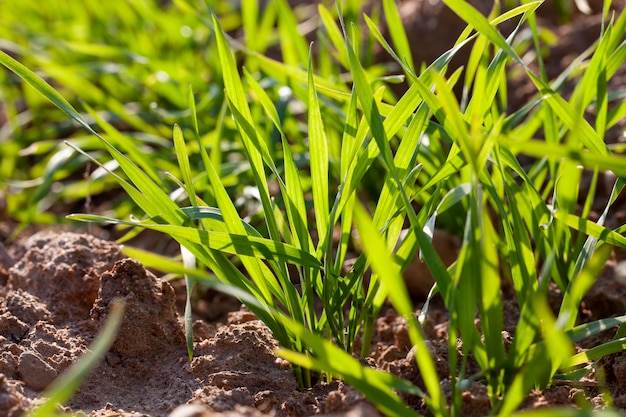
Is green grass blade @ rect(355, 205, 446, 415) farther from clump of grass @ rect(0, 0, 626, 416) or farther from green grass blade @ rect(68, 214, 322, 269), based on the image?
green grass blade @ rect(68, 214, 322, 269)

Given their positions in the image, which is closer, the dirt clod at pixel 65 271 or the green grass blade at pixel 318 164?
the green grass blade at pixel 318 164

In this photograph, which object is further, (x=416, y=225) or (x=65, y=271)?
(x=65, y=271)

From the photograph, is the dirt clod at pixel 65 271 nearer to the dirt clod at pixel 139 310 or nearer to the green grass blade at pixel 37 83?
the dirt clod at pixel 139 310

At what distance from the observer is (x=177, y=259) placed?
5.11ft

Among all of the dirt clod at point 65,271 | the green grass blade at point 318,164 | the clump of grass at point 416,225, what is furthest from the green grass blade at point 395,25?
the dirt clod at point 65,271

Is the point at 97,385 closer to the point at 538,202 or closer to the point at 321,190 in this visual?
the point at 321,190

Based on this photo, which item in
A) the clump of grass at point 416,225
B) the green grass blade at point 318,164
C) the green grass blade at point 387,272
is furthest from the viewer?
the green grass blade at point 318,164

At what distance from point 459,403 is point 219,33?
686 millimetres

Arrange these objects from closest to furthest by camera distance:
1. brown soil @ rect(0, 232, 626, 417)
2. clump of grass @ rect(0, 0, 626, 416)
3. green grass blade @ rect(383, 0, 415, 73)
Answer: clump of grass @ rect(0, 0, 626, 416) < brown soil @ rect(0, 232, 626, 417) < green grass blade @ rect(383, 0, 415, 73)

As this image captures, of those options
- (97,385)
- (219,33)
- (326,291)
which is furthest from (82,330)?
(219,33)

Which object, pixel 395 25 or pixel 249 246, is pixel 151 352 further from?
Result: pixel 395 25

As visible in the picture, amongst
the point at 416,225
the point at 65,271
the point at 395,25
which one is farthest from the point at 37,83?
the point at 395,25

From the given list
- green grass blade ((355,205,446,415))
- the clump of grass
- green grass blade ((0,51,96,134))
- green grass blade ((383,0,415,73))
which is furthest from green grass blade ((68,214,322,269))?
green grass blade ((383,0,415,73))

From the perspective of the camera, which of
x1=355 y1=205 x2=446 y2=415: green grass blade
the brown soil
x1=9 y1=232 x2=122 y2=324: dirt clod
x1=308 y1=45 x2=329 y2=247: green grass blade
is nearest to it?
x1=355 y1=205 x2=446 y2=415: green grass blade
